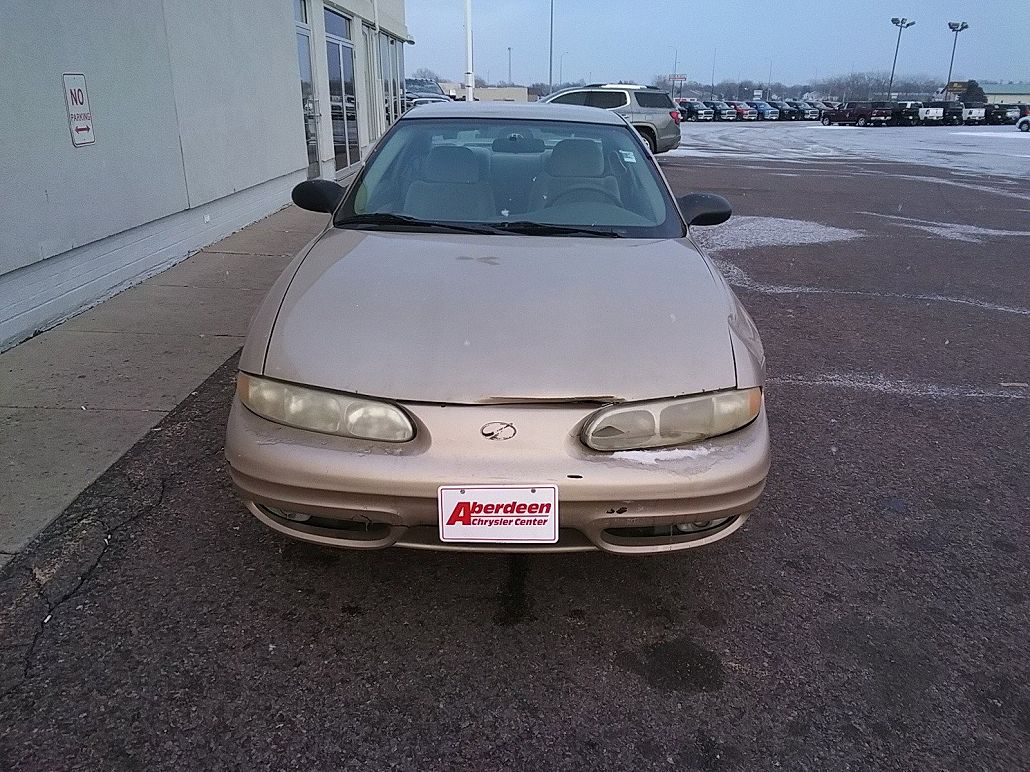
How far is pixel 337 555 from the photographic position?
2.68m

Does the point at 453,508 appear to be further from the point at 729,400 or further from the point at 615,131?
the point at 615,131

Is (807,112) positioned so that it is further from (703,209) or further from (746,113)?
(703,209)

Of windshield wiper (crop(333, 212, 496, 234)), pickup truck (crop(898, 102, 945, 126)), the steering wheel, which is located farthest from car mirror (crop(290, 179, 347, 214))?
pickup truck (crop(898, 102, 945, 126))

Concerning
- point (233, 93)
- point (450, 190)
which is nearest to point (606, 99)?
point (233, 93)

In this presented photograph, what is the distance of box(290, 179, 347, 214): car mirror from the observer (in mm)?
3639

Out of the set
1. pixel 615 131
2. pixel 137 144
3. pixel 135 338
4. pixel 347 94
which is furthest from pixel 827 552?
pixel 347 94

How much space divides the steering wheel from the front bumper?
1.54m

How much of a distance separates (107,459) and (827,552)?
2961 mm

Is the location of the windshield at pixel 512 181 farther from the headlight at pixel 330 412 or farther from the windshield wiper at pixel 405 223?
the headlight at pixel 330 412

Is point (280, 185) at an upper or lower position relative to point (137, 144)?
lower

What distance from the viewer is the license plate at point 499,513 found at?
2.01m

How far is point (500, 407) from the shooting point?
2086 mm

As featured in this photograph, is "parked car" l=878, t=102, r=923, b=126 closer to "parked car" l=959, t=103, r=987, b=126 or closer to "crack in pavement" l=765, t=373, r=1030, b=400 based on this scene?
"parked car" l=959, t=103, r=987, b=126

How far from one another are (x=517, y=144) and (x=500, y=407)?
2000 millimetres
